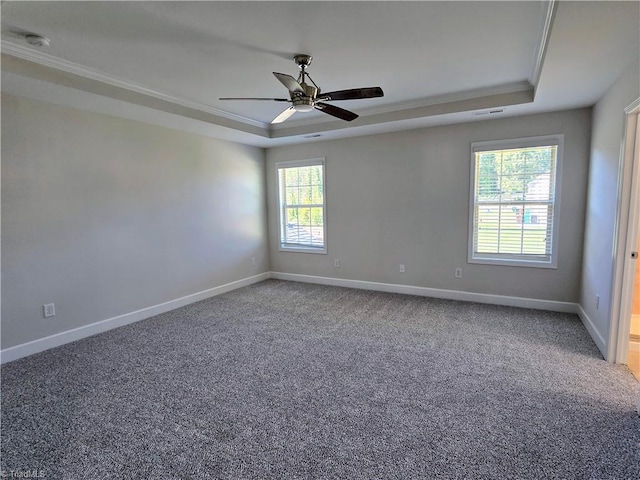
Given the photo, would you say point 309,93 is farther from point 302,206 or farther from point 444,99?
point 302,206

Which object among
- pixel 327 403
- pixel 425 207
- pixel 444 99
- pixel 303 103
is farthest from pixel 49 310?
pixel 444 99

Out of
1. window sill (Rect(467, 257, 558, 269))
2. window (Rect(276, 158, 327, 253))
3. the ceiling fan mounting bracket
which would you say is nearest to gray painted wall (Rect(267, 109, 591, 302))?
window sill (Rect(467, 257, 558, 269))

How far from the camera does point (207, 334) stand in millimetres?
3484

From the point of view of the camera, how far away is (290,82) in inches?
95.8

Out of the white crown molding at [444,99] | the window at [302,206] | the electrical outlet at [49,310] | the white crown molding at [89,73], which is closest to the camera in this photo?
the white crown molding at [89,73]

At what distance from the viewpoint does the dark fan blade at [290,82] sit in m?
2.33

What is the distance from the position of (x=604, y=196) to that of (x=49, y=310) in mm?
5468

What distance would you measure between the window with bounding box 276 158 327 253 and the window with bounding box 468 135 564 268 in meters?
2.36

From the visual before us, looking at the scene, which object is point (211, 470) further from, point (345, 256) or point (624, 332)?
point (345, 256)

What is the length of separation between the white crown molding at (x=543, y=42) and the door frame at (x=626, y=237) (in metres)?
0.73

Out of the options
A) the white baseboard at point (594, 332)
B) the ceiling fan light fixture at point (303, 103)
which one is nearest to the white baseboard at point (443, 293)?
the white baseboard at point (594, 332)

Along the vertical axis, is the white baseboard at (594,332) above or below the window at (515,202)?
below

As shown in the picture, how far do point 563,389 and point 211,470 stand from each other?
2424mm

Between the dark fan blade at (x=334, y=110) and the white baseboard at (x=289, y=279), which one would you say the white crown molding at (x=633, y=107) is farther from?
the dark fan blade at (x=334, y=110)
